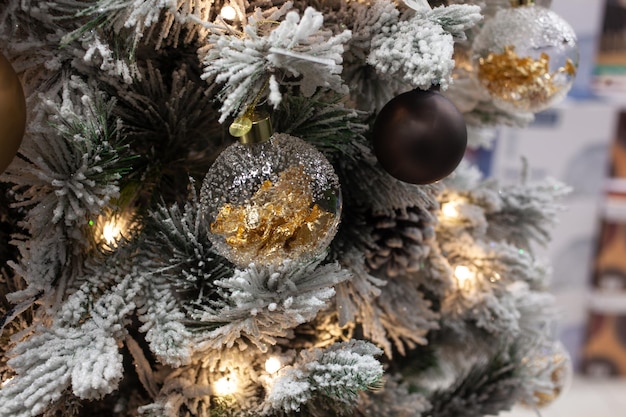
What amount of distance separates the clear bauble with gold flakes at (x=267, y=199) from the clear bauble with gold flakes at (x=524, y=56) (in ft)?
0.89

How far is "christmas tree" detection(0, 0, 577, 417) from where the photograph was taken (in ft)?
1.41

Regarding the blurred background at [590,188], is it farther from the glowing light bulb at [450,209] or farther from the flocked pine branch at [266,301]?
the flocked pine branch at [266,301]

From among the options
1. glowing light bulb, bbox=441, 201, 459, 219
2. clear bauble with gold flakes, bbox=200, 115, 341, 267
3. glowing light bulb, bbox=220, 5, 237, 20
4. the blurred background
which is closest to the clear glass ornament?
clear bauble with gold flakes, bbox=200, 115, 341, 267

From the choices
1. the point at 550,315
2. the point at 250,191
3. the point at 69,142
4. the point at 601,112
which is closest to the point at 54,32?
the point at 69,142

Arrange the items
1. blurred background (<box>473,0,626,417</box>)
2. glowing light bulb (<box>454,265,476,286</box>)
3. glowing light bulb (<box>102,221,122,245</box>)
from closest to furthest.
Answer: glowing light bulb (<box>102,221,122,245</box>) → glowing light bulb (<box>454,265,476,286</box>) → blurred background (<box>473,0,626,417</box>)

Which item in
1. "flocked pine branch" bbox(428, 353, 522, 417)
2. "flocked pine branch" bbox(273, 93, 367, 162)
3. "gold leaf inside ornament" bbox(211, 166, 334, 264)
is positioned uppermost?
"flocked pine branch" bbox(273, 93, 367, 162)

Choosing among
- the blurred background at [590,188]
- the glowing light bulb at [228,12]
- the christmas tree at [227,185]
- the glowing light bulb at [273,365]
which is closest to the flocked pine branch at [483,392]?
the christmas tree at [227,185]

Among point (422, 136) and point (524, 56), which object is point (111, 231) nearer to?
point (422, 136)

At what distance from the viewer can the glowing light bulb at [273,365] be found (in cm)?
53

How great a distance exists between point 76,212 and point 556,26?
503mm

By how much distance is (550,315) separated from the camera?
810 millimetres

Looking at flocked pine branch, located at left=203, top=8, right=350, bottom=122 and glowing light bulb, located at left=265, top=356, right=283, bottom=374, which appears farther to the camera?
glowing light bulb, located at left=265, top=356, right=283, bottom=374

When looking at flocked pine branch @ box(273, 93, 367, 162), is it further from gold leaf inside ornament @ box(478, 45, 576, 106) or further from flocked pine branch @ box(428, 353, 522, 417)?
flocked pine branch @ box(428, 353, 522, 417)

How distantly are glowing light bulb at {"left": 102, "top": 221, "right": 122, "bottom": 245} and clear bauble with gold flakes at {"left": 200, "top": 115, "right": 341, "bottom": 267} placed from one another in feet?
0.39
